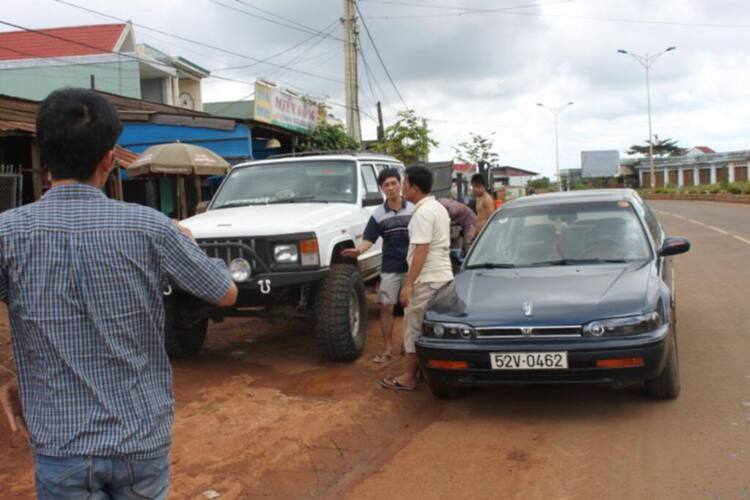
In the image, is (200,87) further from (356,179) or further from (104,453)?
(104,453)

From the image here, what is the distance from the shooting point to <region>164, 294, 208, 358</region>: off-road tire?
6.32m

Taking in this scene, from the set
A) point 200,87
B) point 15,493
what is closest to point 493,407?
point 15,493

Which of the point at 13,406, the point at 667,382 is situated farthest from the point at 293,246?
the point at 13,406

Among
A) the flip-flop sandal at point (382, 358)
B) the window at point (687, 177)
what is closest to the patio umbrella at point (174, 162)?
the flip-flop sandal at point (382, 358)

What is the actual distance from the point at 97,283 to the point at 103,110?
0.44 m

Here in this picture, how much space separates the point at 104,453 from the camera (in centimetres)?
175

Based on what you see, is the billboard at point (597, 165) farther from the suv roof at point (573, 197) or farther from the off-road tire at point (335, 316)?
the off-road tire at point (335, 316)

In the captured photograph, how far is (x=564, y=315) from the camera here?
177 inches

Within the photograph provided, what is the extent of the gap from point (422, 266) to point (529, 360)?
1.20m

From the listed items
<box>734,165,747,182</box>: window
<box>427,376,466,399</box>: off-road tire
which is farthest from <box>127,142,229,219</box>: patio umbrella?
<box>734,165,747,182</box>: window

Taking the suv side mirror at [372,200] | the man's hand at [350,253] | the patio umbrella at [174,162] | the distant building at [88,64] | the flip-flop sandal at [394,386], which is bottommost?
the flip-flop sandal at [394,386]

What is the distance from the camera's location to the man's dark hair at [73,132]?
1.78 metres

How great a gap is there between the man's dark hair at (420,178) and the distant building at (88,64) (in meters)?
21.6

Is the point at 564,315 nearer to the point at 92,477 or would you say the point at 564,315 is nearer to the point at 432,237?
the point at 432,237
